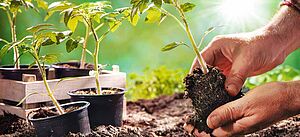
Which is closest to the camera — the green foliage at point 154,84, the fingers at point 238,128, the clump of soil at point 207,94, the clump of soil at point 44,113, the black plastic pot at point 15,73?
the fingers at point 238,128

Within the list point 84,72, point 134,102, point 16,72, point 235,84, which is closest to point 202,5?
point 134,102

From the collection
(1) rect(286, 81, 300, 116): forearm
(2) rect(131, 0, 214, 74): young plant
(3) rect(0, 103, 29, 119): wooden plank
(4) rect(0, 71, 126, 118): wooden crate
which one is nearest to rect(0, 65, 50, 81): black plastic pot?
(4) rect(0, 71, 126, 118): wooden crate

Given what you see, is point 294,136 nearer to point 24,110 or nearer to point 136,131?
point 136,131

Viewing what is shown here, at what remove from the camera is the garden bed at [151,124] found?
181 centimetres

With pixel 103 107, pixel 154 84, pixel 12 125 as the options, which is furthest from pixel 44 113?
pixel 154 84

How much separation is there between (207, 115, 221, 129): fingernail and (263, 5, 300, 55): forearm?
530mm

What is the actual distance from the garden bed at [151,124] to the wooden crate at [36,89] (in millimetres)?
73

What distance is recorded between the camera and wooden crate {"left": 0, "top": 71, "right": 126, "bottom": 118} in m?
1.96

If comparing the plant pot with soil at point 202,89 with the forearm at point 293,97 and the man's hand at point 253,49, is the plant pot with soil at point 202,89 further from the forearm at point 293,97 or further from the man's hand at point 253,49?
the forearm at point 293,97

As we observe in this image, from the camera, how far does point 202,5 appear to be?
12.0 ft

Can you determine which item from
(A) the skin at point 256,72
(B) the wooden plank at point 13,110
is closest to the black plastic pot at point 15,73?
(B) the wooden plank at point 13,110

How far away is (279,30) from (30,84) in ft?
3.42

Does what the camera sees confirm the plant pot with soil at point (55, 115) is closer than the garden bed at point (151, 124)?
Yes

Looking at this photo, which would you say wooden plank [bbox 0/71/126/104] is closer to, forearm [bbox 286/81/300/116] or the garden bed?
the garden bed
